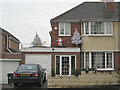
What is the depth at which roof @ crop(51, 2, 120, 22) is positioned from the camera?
1953cm

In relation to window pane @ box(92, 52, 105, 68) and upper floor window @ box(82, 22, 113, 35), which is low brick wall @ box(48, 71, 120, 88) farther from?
upper floor window @ box(82, 22, 113, 35)

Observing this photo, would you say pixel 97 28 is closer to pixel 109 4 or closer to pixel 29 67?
pixel 109 4

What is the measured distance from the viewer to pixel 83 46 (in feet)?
61.8

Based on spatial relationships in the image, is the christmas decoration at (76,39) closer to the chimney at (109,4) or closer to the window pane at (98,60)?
the window pane at (98,60)

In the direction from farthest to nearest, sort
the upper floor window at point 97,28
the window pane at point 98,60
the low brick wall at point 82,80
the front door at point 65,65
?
the upper floor window at point 97,28 < the window pane at point 98,60 < the front door at point 65,65 < the low brick wall at point 82,80

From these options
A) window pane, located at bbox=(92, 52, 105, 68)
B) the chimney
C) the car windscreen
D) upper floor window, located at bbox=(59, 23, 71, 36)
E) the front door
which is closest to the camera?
the car windscreen

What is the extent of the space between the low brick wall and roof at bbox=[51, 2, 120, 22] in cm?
654

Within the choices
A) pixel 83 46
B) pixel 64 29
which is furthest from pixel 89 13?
pixel 83 46

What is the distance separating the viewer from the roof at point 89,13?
19531 mm

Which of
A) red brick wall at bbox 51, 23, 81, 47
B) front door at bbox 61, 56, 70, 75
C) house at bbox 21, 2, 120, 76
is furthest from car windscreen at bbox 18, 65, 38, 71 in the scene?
red brick wall at bbox 51, 23, 81, 47

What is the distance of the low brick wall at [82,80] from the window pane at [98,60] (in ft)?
11.6

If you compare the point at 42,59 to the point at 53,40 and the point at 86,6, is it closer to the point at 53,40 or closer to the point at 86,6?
the point at 53,40

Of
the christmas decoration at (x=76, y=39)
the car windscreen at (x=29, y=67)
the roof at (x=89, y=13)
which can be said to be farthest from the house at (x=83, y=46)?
the car windscreen at (x=29, y=67)

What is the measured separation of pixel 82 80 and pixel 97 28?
21.7 feet
